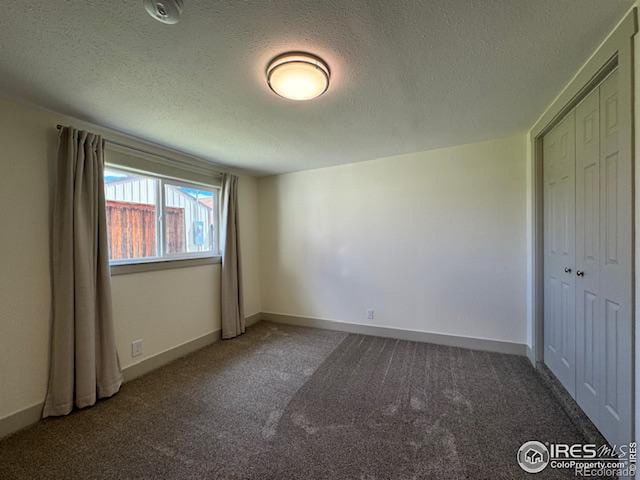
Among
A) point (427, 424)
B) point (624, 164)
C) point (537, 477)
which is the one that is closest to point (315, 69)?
point (624, 164)

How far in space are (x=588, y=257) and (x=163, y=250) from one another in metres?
3.53

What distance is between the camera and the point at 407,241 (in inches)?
127

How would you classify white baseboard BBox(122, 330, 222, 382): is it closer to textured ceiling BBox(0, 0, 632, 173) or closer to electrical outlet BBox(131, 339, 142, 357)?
electrical outlet BBox(131, 339, 142, 357)

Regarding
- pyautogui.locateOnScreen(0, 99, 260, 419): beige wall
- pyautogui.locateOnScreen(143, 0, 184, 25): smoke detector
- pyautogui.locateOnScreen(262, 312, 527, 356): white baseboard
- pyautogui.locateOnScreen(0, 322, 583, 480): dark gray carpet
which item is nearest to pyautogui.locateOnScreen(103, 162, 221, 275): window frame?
pyautogui.locateOnScreen(0, 99, 260, 419): beige wall

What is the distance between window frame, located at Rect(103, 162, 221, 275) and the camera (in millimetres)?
2455

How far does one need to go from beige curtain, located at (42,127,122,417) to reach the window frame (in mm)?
298

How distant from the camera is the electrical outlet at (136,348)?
2488 millimetres

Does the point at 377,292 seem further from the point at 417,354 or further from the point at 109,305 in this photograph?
the point at 109,305

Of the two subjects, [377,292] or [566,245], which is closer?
[566,245]

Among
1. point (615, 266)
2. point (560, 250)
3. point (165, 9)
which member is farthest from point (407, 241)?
point (165, 9)

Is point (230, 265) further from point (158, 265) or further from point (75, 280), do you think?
point (75, 280)

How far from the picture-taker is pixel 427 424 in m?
1.79

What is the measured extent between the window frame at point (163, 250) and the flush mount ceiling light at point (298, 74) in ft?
5.87

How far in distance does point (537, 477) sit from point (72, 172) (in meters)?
3.46
